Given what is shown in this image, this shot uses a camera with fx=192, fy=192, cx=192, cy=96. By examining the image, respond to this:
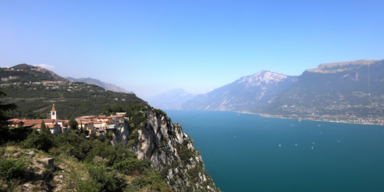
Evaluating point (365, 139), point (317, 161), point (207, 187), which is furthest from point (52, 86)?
point (365, 139)

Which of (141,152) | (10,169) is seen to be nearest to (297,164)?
(141,152)

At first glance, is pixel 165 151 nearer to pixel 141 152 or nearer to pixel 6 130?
pixel 141 152

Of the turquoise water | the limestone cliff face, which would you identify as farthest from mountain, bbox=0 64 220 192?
the turquoise water

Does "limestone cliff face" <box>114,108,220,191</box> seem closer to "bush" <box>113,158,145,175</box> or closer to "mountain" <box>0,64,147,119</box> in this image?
"bush" <box>113,158,145,175</box>

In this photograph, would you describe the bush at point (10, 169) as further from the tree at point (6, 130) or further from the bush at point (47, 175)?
the tree at point (6, 130)

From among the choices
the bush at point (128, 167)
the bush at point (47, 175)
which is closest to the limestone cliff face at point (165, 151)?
the bush at point (128, 167)

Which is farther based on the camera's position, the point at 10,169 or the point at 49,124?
the point at 49,124
